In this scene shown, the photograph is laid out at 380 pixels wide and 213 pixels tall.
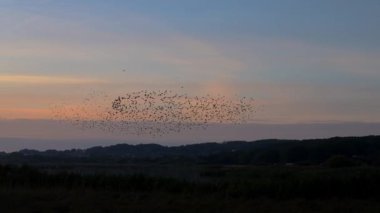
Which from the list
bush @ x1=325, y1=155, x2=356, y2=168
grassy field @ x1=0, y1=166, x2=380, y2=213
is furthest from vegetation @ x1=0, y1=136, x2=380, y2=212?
bush @ x1=325, y1=155, x2=356, y2=168

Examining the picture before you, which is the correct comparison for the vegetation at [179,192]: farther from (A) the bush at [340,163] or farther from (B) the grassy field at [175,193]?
(A) the bush at [340,163]

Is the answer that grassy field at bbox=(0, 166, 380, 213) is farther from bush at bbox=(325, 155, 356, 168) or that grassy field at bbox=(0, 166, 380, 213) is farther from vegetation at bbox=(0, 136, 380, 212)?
bush at bbox=(325, 155, 356, 168)

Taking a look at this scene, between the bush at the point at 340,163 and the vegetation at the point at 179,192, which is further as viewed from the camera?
the bush at the point at 340,163

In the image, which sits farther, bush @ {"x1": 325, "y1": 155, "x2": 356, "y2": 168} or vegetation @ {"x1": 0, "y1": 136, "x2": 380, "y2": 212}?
bush @ {"x1": 325, "y1": 155, "x2": 356, "y2": 168}

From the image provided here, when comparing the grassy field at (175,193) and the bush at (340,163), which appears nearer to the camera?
the grassy field at (175,193)

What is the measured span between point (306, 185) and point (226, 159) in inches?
2855

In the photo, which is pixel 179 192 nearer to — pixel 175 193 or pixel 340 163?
pixel 175 193

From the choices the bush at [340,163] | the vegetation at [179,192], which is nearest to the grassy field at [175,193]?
the vegetation at [179,192]

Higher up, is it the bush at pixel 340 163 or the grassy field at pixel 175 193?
the bush at pixel 340 163

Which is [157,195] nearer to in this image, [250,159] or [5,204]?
[5,204]

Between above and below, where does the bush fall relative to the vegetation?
above

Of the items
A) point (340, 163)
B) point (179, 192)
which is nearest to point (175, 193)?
point (179, 192)

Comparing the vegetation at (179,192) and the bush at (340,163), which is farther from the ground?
the bush at (340,163)

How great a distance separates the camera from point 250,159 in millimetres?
104938
